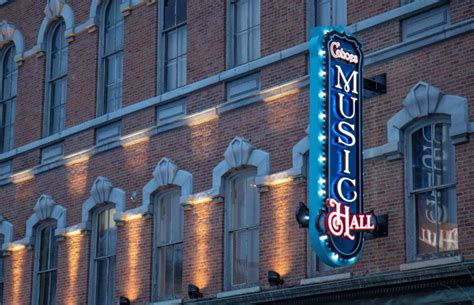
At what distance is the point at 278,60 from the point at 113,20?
20.6ft

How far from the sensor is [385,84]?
19.7 m

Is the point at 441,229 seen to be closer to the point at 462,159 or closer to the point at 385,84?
the point at 462,159

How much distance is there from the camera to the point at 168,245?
24031 millimetres

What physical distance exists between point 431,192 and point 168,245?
22.3 feet

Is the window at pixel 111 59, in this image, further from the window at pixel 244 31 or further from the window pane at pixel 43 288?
the window pane at pixel 43 288

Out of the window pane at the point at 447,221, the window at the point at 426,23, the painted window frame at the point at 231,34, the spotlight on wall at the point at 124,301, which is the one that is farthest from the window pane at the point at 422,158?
the spotlight on wall at the point at 124,301

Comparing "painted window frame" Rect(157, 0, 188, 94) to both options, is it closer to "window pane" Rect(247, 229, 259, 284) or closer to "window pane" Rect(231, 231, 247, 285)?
"window pane" Rect(231, 231, 247, 285)

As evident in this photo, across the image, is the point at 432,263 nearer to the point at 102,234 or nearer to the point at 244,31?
the point at 244,31

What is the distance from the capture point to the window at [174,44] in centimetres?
2480

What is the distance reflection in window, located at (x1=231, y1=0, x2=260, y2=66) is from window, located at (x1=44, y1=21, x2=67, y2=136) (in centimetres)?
594

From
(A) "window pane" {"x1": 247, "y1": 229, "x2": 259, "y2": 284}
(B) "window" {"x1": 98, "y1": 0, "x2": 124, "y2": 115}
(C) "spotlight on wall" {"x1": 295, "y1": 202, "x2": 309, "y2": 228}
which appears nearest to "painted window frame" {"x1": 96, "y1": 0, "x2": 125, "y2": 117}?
(B) "window" {"x1": 98, "y1": 0, "x2": 124, "y2": 115}

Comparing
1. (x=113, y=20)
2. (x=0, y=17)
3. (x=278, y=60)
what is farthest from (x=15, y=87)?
(x=278, y=60)

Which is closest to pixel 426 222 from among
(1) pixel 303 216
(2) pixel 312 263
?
(1) pixel 303 216

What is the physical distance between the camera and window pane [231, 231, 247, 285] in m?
22.2
